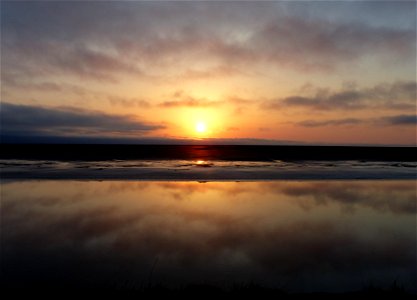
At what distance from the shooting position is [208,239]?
966 cm

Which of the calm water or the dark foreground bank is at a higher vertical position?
the dark foreground bank

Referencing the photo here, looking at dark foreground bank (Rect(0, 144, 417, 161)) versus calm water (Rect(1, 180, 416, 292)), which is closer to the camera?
calm water (Rect(1, 180, 416, 292))

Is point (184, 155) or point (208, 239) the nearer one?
point (208, 239)

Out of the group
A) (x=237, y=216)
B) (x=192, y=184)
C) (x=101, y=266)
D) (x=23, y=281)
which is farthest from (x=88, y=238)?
(x=192, y=184)

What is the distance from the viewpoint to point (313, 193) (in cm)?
1773

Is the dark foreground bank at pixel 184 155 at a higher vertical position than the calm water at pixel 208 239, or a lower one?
higher

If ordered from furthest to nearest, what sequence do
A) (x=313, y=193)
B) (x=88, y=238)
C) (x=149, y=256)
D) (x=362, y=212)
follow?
1. (x=313, y=193)
2. (x=362, y=212)
3. (x=88, y=238)
4. (x=149, y=256)

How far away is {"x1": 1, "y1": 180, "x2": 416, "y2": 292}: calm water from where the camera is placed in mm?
7219

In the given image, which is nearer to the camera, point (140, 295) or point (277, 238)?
point (140, 295)

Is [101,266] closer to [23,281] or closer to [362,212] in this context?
[23,281]

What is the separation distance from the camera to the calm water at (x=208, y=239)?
7219 millimetres

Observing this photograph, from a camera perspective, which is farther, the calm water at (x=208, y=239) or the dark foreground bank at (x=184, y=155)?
the dark foreground bank at (x=184, y=155)

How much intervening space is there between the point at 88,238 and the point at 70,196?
7124 millimetres

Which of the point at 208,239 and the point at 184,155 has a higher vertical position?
the point at 184,155
